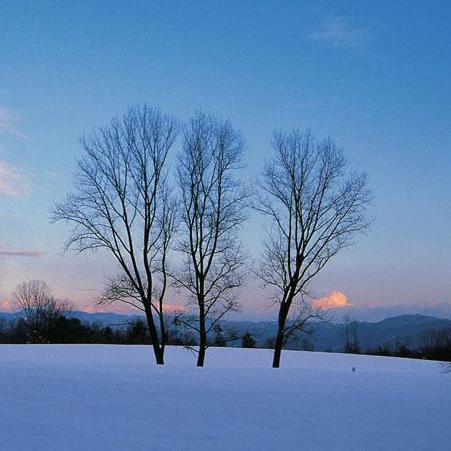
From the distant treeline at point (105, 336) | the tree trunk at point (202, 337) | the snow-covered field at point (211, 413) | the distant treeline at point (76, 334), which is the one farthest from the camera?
the distant treeline at point (76, 334)

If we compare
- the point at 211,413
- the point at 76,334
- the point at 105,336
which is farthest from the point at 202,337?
the point at 105,336

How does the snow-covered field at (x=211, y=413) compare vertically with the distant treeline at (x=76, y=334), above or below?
below

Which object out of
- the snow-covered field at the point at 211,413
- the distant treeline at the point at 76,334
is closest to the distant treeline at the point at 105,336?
the distant treeline at the point at 76,334

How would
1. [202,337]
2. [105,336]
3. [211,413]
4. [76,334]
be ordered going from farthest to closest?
[105,336], [76,334], [202,337], [211,413]

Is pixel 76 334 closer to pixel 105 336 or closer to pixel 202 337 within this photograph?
pixel 105 336

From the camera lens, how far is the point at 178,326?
23.1 meters

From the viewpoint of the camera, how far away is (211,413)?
27.8 feet

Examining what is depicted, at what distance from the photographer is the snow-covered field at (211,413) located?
22.6 feet

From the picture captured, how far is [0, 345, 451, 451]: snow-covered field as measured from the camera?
688cm

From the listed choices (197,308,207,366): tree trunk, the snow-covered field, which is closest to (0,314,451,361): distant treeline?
(197,308,207,366): tree trunk

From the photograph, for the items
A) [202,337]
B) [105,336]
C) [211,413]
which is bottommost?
[211,413]

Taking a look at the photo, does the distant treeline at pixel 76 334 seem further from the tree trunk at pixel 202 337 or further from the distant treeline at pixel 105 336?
the tree trunk at pixel 202 337

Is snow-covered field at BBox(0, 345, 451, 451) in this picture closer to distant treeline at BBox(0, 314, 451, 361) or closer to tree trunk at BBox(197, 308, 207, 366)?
tree trunk at BBox(197, 308, 207, 366)

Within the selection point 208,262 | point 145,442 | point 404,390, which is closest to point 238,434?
point 145,442
